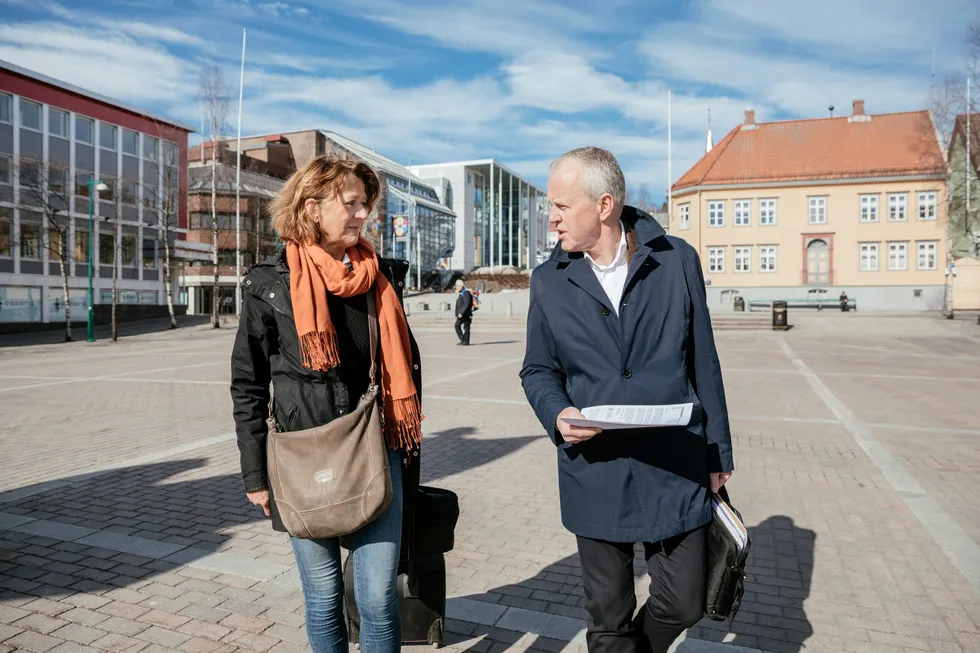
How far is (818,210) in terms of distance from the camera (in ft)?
162

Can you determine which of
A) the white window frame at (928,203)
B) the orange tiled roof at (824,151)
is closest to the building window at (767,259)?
the orange tiled roof at (824,151)

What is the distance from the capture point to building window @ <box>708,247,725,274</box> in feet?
168

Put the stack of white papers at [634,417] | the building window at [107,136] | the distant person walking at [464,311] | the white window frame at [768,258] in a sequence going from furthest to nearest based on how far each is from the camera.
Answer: the white window frame at [768,258] → the building window at [107,136] → the distant person walking at [464,311] → the stack of white papers at [634,417]

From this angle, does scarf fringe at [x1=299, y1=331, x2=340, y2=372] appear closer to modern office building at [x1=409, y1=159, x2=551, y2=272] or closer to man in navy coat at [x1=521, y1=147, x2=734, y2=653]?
man in navy coat at [x1=521, y1=147, x2=734, y2=653]

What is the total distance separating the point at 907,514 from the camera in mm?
5137

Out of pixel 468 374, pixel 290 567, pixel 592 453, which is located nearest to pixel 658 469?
pixel 592 453

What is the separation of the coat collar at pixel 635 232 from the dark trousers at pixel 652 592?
91 cm

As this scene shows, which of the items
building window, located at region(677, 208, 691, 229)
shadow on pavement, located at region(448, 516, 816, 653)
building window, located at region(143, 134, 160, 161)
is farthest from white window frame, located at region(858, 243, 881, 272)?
shadow on pavement, located at region(448, 516, 816, 653)

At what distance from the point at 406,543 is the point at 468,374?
1163 centimetres

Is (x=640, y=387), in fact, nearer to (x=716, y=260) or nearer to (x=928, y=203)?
(x=716, y=260)

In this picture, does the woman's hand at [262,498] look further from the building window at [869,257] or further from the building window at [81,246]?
the building window at [869,257]

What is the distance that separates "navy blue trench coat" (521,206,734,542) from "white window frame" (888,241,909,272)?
52471mm

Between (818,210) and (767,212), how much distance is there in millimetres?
3207

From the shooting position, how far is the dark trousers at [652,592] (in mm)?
2258
